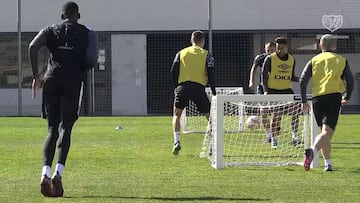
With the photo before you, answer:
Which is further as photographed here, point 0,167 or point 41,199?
point 0,167

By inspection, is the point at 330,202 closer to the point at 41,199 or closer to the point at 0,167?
the point at 41,199

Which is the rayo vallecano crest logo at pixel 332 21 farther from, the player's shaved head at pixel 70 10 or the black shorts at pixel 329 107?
the player's shaved head at pixel 70 10

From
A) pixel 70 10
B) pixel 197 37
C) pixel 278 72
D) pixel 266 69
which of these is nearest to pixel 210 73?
pixel 197 37

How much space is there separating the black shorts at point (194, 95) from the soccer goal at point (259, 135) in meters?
0.36

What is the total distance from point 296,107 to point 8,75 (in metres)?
21.2

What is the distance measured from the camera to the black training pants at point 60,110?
837 centimetres

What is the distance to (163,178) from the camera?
9.66 meters

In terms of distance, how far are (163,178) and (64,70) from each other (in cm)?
209

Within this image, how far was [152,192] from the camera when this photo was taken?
27.8ft

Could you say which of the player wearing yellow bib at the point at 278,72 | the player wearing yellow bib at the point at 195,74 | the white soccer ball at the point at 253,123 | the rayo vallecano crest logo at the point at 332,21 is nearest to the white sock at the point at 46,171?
the player wearing yellow bib at the point at 195,74

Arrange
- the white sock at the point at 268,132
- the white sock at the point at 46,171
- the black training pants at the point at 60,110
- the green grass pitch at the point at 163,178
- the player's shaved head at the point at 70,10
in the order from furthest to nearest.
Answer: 1. the white sock at the point at 268,132
2. the player's shaved head at the point at 70,10
3. the black training pants at the point at 60,110
4. the green grass pitch at the point at 163,178
5. the white sock at the point at 46,171

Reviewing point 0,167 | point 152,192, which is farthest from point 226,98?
point 0,167

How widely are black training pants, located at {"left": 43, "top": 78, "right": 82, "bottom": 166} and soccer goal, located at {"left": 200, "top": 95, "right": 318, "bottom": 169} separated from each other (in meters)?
2.86

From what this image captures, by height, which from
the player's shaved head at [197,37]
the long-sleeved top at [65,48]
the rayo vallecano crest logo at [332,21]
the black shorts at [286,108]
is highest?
the rayo vallecano crest logo at [332,21]
